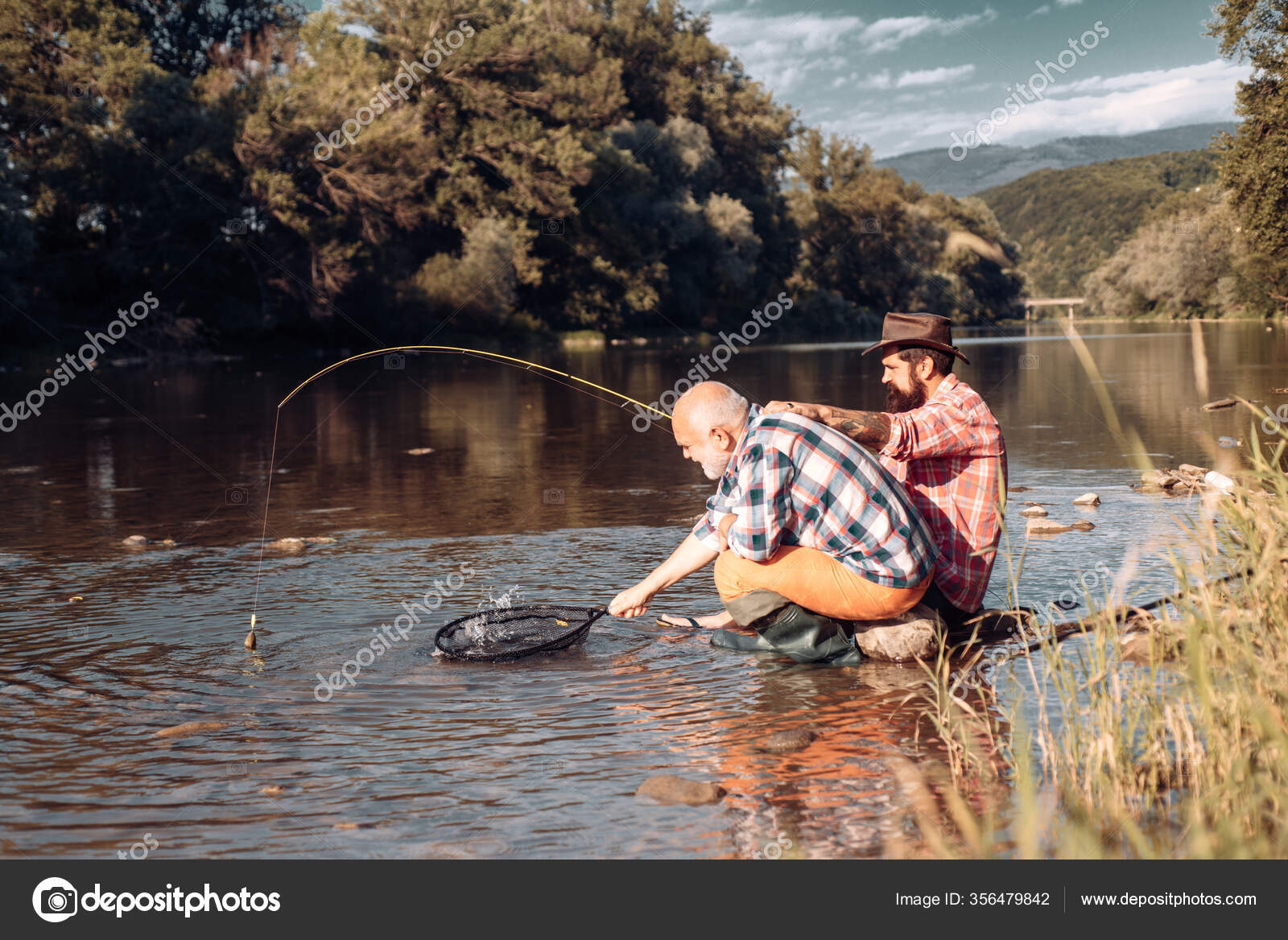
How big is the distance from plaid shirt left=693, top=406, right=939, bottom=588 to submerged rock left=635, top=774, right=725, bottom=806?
5.05ft

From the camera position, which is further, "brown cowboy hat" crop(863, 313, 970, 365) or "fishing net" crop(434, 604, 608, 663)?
"fishing net" crop(434, 604, 608, 663)

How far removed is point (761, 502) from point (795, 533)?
343mm

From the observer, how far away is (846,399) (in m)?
23.3

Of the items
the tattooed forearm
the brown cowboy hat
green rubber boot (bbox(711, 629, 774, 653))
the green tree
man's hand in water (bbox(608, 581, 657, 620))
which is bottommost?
green rubber boot (bbox(711, 629, 774, 653))

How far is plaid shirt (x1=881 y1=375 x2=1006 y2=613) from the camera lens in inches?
251

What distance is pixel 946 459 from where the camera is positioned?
656 centimetres

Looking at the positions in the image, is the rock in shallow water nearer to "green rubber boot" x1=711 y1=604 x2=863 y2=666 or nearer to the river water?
the river water

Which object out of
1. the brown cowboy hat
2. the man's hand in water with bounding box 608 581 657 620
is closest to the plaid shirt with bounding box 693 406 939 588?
the man's hand in water with bounding box 608 581 657 620

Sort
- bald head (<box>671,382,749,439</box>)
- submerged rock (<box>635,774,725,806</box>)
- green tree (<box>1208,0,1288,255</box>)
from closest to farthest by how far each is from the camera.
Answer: submerged rock (<box>635,774,725,806</box>), bald head (<box>671,382,749,439</box>), green tree (<box>1208,0,1288,255</box>)

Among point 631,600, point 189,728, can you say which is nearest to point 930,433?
point 631,600

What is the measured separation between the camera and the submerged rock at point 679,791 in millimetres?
4605
